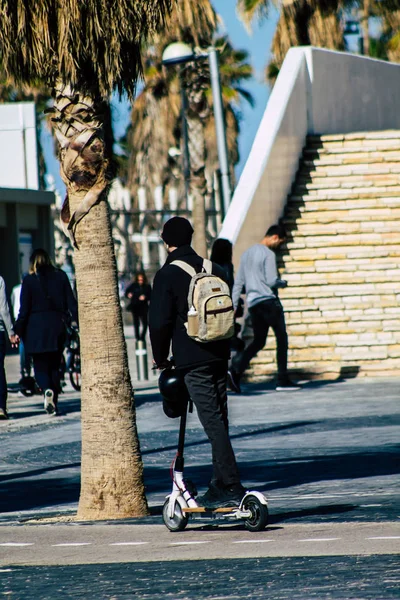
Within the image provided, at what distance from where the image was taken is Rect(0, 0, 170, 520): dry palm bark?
8.55 m

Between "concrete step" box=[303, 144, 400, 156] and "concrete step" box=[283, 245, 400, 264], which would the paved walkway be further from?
"concrete step" box=[303, 144, 400, 156]

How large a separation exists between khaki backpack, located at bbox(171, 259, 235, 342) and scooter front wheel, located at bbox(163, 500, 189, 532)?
36.9 inches

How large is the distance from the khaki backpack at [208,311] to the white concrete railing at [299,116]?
11009mm

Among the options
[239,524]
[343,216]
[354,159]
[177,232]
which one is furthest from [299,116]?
[239,524]

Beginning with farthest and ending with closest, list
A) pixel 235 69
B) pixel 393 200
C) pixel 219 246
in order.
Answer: pixel 235 69
pixel 393 200
pixel 219 246

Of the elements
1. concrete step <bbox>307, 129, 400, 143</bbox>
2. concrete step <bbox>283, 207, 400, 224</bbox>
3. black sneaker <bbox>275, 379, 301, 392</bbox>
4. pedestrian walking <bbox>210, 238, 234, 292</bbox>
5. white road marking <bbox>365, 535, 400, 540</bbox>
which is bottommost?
black sneaker <bbox>275, 379, 301, 392</bbox>

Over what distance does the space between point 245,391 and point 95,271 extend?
8278mm

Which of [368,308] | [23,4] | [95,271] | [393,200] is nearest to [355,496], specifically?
[95,271]

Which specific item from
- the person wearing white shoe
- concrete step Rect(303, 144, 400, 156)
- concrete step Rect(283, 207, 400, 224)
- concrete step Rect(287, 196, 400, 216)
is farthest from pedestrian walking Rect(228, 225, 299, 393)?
concrete step Rect(303, 144, 400, 156)

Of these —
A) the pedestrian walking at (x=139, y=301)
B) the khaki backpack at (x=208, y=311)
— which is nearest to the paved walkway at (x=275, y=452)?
the khaki backpack at (x=208, y=311)

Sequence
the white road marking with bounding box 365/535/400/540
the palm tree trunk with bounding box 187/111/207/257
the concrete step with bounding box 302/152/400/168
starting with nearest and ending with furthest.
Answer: the white road marking with bounding box 365/535/400/540, the concrete step with bounding box 302/152/400/168, the palm tree trunk with bounding box 187/111/207/257

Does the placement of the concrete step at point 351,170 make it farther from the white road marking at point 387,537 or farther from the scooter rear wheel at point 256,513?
the white road marking at point 387,537

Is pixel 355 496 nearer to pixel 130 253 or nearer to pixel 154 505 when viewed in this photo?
pixel 154 505

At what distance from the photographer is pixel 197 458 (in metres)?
11.1
